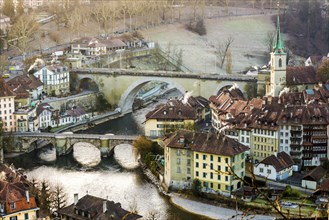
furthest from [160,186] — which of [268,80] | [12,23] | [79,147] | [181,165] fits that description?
[12,23]

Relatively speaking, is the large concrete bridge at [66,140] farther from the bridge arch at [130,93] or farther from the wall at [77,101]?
the bridge arch at [130,93]

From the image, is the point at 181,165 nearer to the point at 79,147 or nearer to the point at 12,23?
the point at 79,147

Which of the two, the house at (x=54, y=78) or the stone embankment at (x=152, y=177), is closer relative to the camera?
the stone embankment at (x=152, y=177)

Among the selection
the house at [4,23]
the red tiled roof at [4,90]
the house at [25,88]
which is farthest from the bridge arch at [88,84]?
the house at [4,23]

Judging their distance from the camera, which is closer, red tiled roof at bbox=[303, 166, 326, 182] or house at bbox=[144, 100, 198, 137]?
red tiled roof at bbox=[303, 166, 326, 182]

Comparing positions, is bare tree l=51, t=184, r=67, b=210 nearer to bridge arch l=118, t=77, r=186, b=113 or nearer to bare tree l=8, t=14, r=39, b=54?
bridge arch l=118, t=77, r=186, b=113

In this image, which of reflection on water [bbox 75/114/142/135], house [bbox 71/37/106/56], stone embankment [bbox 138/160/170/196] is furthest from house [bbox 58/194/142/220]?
house [bbox 71/37/106/56]
